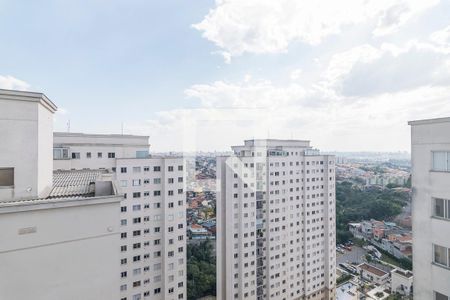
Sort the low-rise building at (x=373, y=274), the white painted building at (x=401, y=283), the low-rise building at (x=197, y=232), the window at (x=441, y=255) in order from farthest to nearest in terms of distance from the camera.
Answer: the low-rise building at (x=197, y=232) < the low-rise building at (x=373, y=274) < the white painted building at (x=401, y=283) < the window at (x=441, y=255)

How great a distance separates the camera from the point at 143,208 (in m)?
11.9

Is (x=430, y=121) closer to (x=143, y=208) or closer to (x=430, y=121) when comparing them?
(x=430, y=121)

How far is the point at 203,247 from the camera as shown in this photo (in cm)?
2072

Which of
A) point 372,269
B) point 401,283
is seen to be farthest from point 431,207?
point 372,269

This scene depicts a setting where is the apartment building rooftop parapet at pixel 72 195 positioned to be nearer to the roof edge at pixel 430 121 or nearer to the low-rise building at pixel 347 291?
the roof edge at pixel 430 121

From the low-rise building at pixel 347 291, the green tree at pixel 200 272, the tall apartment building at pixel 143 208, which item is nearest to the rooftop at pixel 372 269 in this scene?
the low-rise building at pixel 347 291

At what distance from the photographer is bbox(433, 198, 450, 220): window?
3186 mm

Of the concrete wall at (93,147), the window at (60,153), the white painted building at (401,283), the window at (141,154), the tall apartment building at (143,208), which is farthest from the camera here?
the white painted building at (401,283)

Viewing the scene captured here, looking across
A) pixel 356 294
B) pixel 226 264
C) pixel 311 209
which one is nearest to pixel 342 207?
pixel 356 294

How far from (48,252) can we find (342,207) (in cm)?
3591

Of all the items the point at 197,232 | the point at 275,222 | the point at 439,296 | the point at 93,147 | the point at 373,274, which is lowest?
the point at 373,274

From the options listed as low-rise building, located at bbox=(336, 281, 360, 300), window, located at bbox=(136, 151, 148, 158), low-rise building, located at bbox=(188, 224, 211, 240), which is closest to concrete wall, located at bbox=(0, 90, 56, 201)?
window, located at bbox=(136, 151, 148, 158)

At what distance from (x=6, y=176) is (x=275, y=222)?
564 inches

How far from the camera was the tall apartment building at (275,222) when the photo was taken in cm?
1434
